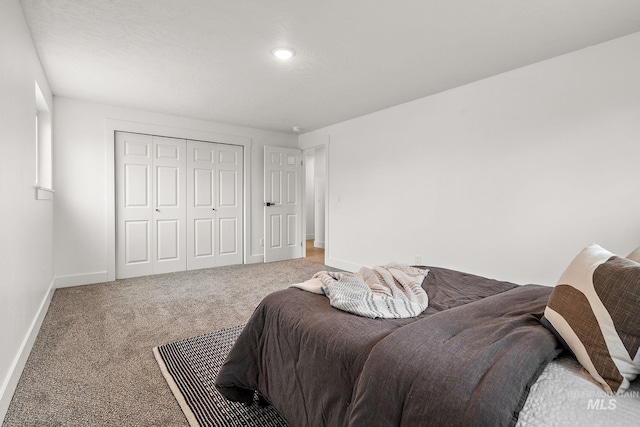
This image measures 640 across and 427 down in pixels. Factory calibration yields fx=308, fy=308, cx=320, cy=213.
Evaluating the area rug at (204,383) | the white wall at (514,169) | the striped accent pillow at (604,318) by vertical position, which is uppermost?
the white wall at (514,169)

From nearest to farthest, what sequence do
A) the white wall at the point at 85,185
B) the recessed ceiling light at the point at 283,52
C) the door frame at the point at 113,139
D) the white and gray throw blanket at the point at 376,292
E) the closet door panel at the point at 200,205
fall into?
the white and gray throw blanket at the point at 376,292 < the recessed ceiling light at the point at 283,52 < the white wall at the point at 85,185 < the door frame at the point at 113,139 < the closet door panel at the point at 200,205

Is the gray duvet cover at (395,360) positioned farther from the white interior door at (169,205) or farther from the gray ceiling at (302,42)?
the white interior door at (169,205)

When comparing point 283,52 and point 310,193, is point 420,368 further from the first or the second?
point 310,193

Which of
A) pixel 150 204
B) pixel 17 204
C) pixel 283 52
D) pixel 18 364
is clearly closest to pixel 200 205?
pixel 150 204

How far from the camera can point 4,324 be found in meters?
1.67

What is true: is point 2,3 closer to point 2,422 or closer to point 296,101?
point 2,422

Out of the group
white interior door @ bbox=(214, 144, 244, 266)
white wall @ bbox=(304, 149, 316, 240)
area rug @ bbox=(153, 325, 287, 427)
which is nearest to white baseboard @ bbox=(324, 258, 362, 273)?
white interior door @ bbox=(214, 144, 244, 266)

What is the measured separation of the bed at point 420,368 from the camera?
74 centimetres

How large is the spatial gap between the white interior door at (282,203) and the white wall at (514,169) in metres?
1.72

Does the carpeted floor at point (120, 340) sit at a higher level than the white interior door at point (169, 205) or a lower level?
lower

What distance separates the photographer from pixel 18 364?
1914mm

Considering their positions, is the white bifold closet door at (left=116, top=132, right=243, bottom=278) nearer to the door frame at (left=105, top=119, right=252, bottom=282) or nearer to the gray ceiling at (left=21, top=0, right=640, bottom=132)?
the door frame at (left=105, top=119, right=252, bottom=282)

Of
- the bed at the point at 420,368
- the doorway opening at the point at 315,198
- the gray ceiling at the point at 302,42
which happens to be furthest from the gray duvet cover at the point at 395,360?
the doorway opening at the point at 315,198

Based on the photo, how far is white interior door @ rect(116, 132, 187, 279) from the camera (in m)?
4.32
